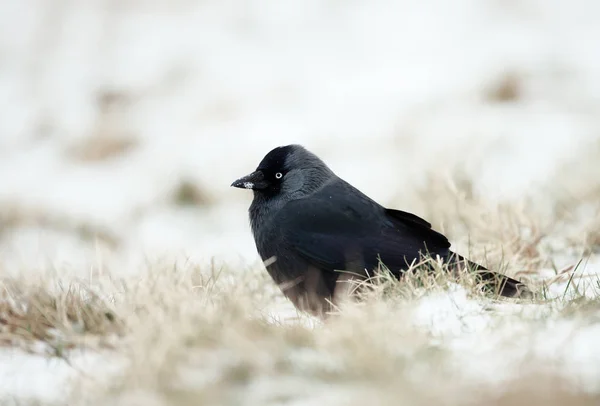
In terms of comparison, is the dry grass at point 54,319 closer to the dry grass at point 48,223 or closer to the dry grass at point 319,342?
the dry grass at point 319,342

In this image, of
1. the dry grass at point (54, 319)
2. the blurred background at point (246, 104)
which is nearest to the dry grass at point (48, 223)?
the blurred background at point (246, 104)

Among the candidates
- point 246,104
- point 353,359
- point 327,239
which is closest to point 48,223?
point 246,104

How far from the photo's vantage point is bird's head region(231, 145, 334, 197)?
437 cm

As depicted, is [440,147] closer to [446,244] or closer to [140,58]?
[446,244]

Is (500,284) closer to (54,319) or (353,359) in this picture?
(353,359)

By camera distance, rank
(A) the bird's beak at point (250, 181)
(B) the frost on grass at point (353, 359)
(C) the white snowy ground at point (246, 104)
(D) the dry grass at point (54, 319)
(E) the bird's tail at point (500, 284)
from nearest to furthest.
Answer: (B) the frost on grass at point (353, 359), (D) the dry grass at point (54, 319), (E) the bird's tail at point (500, 284), (A) the bird's beak at point (250, 181), (C) the white snowy ground at point (246, 104)

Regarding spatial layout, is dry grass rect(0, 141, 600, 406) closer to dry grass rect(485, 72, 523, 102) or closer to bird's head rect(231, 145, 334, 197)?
bird's head rect(231, 145, 334, 197)

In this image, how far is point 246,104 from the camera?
9430 millimetres

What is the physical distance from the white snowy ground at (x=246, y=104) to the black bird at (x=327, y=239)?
130 cm

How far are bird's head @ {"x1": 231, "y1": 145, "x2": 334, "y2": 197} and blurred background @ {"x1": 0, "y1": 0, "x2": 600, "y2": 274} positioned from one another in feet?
4.14

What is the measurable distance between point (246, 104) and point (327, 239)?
226 inches

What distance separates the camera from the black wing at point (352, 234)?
3887 mm

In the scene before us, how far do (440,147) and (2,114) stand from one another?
6.30 metres

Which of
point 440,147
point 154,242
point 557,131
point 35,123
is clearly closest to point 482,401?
point 154,242
